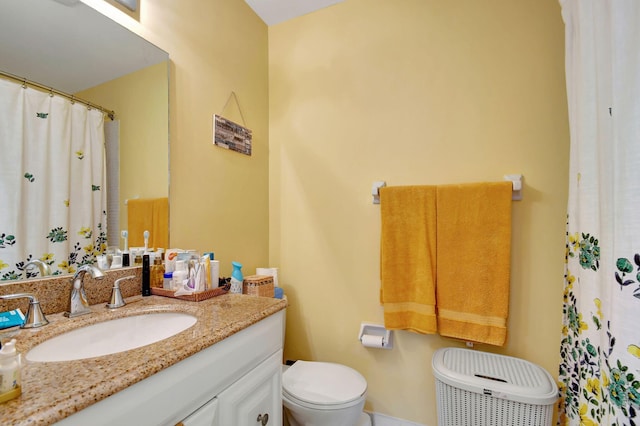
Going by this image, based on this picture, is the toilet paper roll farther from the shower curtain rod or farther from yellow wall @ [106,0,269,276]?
the shower curtain rod

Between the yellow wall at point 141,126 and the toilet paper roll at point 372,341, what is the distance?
127 centimetres

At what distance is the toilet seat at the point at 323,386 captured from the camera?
124 cm

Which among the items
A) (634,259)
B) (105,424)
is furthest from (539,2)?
(105,424)

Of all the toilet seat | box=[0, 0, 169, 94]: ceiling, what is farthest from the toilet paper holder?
box=[0, 0, 169, 94]: ceiling

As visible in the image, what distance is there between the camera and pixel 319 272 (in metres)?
1.81

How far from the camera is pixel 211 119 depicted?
1.52 m

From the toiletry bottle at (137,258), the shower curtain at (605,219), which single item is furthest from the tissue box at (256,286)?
the shower curtain at (605,219)

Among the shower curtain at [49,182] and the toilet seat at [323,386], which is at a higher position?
the shower curtain at [49,182]

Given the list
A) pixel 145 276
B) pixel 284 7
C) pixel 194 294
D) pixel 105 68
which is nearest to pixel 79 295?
pixel 145 276

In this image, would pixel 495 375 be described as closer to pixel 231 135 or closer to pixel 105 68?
pixel 231 135

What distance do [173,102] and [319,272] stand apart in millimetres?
1231

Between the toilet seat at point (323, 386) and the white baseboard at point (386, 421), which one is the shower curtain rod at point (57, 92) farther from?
the white baseboard at point (386, 421)

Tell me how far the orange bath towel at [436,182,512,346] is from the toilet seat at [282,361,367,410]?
0.52 metres

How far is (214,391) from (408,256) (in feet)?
3.58
